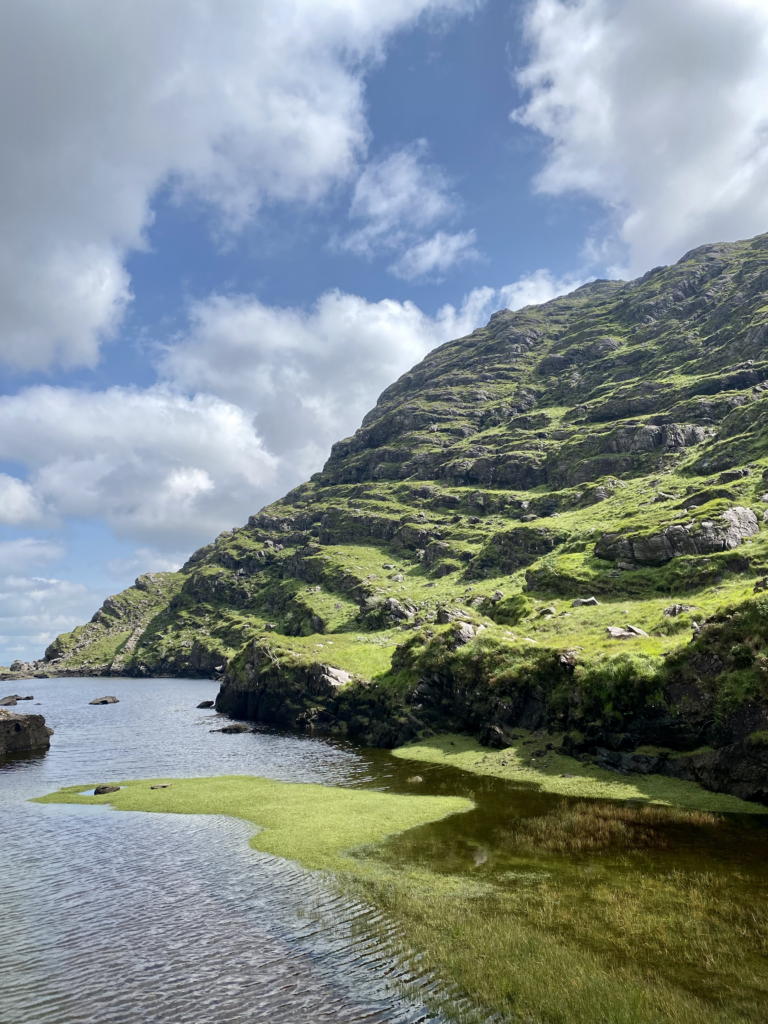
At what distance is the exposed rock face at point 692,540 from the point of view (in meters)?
85.9

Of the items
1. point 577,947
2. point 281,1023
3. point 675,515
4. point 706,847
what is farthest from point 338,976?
point 675,515

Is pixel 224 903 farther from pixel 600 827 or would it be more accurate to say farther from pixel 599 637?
pixel 599 637

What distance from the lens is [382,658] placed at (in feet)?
333

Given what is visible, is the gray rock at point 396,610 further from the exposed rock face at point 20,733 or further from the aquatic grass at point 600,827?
the aquatic grass at point 600,827

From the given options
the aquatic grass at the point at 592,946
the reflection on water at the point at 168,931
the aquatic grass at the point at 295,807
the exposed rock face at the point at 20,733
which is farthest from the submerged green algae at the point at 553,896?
the exposed rock face at the point at 20,733

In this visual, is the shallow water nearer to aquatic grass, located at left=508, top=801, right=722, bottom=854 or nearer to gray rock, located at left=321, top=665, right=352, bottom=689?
aquatic grass, located at left=508, top=801, right=722, bottom=854

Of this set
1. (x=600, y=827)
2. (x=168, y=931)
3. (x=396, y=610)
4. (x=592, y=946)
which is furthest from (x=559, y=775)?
(x=396, y=610)

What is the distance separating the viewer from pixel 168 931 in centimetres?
2269

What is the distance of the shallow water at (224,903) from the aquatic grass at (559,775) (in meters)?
2.94

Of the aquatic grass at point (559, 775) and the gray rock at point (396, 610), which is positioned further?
the gray rock at point (396, 610)

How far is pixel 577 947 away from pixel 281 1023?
1053cm

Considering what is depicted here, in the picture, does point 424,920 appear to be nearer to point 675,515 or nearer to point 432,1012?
point 432,1012

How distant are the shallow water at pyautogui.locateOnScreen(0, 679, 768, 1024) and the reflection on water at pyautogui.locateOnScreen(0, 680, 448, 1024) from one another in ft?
0.26

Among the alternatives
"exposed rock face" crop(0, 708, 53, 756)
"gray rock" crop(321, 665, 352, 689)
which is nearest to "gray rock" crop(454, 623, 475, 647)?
"gray rock" crop(321, 665, 352, 689)
